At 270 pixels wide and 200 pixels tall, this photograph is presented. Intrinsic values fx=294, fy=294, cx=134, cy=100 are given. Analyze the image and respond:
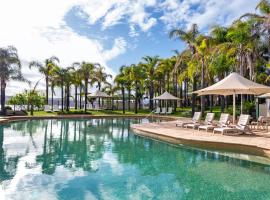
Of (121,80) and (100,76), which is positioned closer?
(121,80)

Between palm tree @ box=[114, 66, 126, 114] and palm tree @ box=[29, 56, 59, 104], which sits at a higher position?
palm tree @ box=[29, 56, 59, 104]

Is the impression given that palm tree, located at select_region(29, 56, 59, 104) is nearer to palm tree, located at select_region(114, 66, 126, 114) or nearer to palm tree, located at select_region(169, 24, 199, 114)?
palm tree, located at select_region(114, 66, 126, 114)

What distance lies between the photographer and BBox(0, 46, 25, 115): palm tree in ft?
94.4

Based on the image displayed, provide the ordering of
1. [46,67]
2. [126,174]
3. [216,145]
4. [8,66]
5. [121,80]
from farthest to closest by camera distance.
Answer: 1. [46,67]
2. [121,80]
3. [8,66]
4. [216,145]
5. [126,174]

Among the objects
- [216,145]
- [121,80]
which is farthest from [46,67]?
[216,145]

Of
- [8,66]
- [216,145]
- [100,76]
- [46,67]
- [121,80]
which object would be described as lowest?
[216,145]

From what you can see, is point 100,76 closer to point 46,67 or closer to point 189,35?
point 46,67

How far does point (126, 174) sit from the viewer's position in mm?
8039

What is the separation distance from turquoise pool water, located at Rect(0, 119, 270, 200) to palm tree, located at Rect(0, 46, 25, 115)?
1873 centimetres

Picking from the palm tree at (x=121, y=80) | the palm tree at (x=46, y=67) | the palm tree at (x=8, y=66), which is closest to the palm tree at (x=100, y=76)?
the palm tree at (x=121, y=80)

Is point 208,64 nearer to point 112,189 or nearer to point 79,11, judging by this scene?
point 79,11

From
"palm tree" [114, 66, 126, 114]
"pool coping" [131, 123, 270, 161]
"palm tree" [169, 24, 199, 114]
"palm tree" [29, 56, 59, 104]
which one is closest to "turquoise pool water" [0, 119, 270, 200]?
"pool coping" [131, 123, 270, 161]

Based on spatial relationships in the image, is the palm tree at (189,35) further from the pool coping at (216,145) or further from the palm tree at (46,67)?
the palm tree at (46,67)

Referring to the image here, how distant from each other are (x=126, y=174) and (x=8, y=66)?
24962 mm
